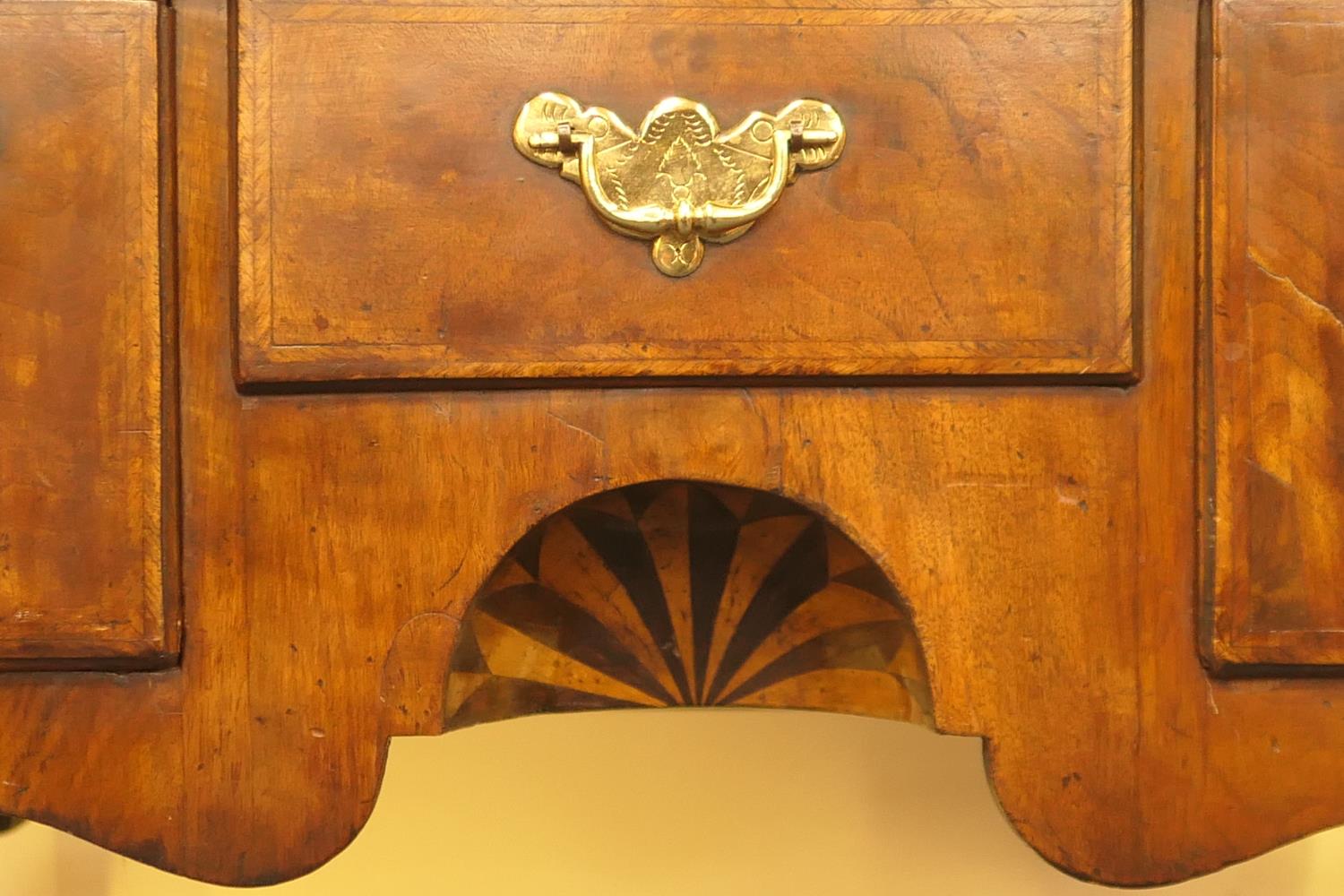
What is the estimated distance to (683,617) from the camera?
26.4 inches

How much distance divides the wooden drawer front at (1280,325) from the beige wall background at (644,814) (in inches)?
13.6

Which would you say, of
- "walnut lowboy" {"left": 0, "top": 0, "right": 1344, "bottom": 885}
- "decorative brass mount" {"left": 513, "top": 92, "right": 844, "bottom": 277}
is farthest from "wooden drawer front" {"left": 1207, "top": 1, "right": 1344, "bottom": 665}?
"decorative brass mount" {"left": 513, "top": 92, "right": 844, "bottom": 277}

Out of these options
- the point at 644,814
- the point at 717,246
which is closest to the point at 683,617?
the point at 644,814

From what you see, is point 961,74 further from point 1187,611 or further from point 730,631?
point 730,631

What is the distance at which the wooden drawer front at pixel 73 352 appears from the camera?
45 centimetres

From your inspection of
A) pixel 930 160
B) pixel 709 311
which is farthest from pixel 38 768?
pixel 930 160

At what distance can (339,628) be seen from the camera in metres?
0.46

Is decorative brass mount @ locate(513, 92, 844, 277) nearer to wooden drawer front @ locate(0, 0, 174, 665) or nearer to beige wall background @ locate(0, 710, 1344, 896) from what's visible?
wooden drawer front @ locate(0, 0, 174, 665)

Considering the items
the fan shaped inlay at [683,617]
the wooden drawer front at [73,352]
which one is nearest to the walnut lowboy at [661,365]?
the wooden drawer front at [73,352]

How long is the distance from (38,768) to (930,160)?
1.33 feet

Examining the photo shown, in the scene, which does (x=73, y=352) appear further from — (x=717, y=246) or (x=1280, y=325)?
(x=1280, y=325)

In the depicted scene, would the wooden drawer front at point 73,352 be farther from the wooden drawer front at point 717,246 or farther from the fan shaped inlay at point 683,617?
the fan shaped inlay at point 683,617

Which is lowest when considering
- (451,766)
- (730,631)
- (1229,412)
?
(451,766)

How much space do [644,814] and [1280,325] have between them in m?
0.49
